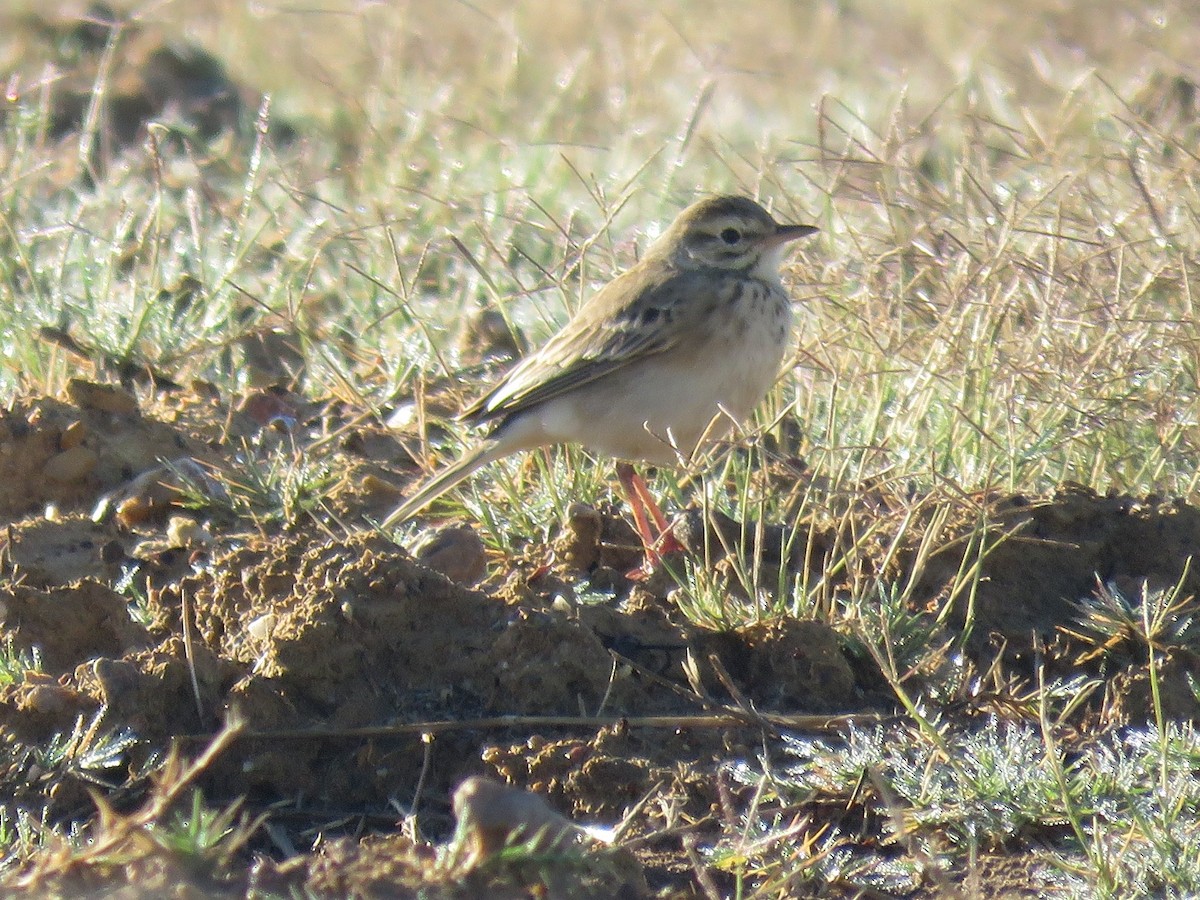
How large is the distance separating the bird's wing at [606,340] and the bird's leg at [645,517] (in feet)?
1.36

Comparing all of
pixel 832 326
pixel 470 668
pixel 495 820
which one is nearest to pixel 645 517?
pixel 832 326

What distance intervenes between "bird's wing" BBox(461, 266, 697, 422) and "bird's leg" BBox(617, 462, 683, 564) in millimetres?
413

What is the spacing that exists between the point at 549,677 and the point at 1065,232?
276 centimetres

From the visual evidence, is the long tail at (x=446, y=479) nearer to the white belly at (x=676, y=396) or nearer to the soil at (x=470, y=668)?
the white belly at (x=676, y=396)

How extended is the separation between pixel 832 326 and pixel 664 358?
59 centimetres

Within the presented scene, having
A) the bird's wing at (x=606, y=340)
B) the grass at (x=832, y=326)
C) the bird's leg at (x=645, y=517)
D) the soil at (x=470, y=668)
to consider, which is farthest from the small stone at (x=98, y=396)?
the bird's leg at (x=645, y=517)

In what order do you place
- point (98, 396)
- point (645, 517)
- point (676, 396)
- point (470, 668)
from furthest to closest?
point (676, 396) < point (98, 396) < point (645, 517) < point (470, 668)

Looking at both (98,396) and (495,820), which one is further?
(98,396)

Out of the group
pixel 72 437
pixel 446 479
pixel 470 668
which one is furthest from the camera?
pixel 72 437

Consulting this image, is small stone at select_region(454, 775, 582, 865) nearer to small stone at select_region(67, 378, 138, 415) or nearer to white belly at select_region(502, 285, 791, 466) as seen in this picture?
white belly at select_region(502, 285, 791, 466)

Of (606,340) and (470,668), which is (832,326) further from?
(470,668)

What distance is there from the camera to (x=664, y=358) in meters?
5.71

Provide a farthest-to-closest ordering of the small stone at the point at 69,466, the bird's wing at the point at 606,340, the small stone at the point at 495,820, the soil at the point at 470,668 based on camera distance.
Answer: the bird's wing at the point at 606,340
the small stone at the point at 69,466
the soil at the point at 470,668
the small stone at the point at 495,820

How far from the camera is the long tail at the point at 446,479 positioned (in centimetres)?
511
